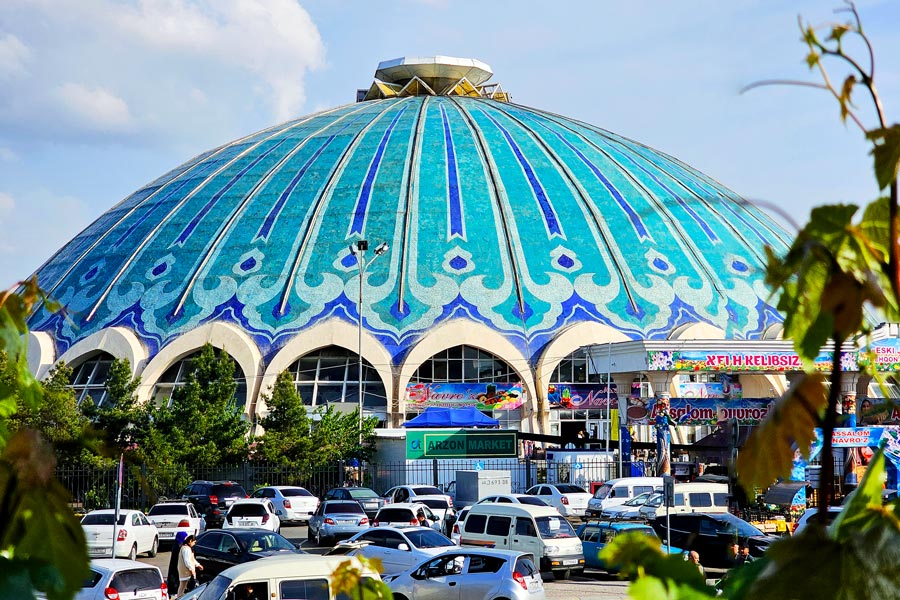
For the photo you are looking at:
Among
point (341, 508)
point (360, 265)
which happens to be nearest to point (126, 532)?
point (341, 508)

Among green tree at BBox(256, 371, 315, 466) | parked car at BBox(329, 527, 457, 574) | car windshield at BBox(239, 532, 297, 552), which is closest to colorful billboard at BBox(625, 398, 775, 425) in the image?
green tree at BBox(256, 371, 315, 466)

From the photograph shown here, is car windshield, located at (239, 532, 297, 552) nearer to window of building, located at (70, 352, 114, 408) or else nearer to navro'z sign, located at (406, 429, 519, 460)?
navro'z sign, located at (406, 429, 519, 460)

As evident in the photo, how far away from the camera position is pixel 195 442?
115 feet

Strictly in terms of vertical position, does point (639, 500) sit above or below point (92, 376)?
below

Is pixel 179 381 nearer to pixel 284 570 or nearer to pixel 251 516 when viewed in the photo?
pixel 251 516

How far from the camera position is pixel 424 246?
4441 cm

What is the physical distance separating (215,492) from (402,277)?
14869 mm

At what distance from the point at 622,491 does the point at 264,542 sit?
1231 centimetres

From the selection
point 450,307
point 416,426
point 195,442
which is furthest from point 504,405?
point 195,442

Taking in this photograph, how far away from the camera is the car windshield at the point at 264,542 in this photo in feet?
62.3

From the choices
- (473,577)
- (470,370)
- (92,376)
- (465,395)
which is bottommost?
(473,577)

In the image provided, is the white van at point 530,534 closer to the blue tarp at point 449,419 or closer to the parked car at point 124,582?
the parked car at point 124,582

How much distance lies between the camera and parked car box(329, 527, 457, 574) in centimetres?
1953

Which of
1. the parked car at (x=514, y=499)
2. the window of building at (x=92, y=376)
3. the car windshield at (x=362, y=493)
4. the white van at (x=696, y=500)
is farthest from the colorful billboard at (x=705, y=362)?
the window of building at (x=92, y=376)
